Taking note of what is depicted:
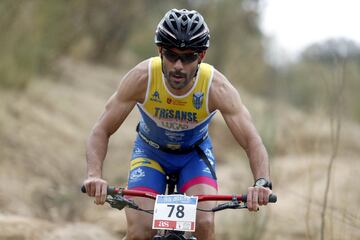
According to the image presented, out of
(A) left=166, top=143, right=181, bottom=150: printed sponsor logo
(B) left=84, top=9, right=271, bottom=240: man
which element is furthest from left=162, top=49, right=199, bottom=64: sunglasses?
(A) left=166, top=143, right=181, bottom=150: printed sponsor logo

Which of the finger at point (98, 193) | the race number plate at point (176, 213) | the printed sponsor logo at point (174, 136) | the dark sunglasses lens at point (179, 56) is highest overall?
the dark sunglasses lens at point (179, 56)

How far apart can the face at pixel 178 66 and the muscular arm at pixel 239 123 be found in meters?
0.38

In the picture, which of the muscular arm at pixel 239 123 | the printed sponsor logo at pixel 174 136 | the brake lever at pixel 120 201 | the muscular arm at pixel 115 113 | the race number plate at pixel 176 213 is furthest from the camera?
the printed sponsor logo at pixel 174 136

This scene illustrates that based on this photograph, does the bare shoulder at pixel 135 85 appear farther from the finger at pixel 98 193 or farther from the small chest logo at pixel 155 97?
the finger at pixel 98 193

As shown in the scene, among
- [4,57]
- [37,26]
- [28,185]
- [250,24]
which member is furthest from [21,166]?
[250,24]

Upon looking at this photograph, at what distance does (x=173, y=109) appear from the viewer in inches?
216

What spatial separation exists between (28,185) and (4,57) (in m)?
2.64

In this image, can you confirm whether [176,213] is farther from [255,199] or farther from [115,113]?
[115,113]

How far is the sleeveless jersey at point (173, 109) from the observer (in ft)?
17.9

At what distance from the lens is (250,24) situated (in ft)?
80.8

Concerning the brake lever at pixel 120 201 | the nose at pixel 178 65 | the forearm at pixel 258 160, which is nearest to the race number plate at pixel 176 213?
the brake lever at pixel 120 201

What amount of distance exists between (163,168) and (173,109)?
0.51m

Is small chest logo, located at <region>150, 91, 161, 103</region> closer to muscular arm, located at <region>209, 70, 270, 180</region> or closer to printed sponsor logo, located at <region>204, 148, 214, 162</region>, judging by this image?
muscular arm, located at <region>209, 70, 270, 180</region>

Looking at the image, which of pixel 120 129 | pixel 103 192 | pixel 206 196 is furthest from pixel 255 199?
pixel 120 129
